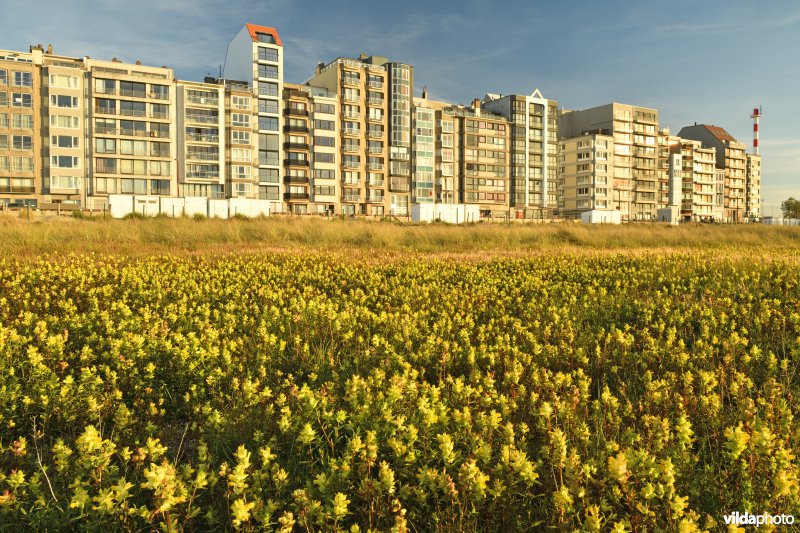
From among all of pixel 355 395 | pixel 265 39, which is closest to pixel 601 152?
pixel 265 39

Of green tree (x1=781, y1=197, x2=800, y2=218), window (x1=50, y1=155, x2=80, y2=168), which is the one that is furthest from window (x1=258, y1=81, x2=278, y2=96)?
green tree (x1=781, y1=197, x2=800, y2=218)

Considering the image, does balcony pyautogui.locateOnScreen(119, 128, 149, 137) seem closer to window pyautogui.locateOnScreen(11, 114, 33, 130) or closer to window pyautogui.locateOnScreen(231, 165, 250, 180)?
window pyautogui.locateOnScreen(11, 114, 33, 130)

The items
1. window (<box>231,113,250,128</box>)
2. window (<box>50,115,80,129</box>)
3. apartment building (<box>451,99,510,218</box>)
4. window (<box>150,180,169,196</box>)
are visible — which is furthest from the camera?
apartment building (<box>451,99,510,218</box>)

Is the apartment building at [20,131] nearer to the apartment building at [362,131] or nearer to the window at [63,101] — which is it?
the window at [63,101]

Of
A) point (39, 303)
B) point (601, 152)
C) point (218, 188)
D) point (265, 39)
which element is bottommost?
point (39, 303)

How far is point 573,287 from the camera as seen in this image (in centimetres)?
1089

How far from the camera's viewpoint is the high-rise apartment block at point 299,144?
78750 mm

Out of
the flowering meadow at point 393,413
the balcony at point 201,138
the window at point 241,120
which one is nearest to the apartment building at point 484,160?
the window at point 241,120

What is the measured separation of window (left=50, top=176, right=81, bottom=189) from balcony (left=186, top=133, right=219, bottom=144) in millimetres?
16636

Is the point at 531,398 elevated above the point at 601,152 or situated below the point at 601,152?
below

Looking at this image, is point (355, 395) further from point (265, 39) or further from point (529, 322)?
point (265, 39)

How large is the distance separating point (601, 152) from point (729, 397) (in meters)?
129

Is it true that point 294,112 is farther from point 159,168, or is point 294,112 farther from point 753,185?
point 753,185

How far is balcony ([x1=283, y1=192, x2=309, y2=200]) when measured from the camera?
302 ft
